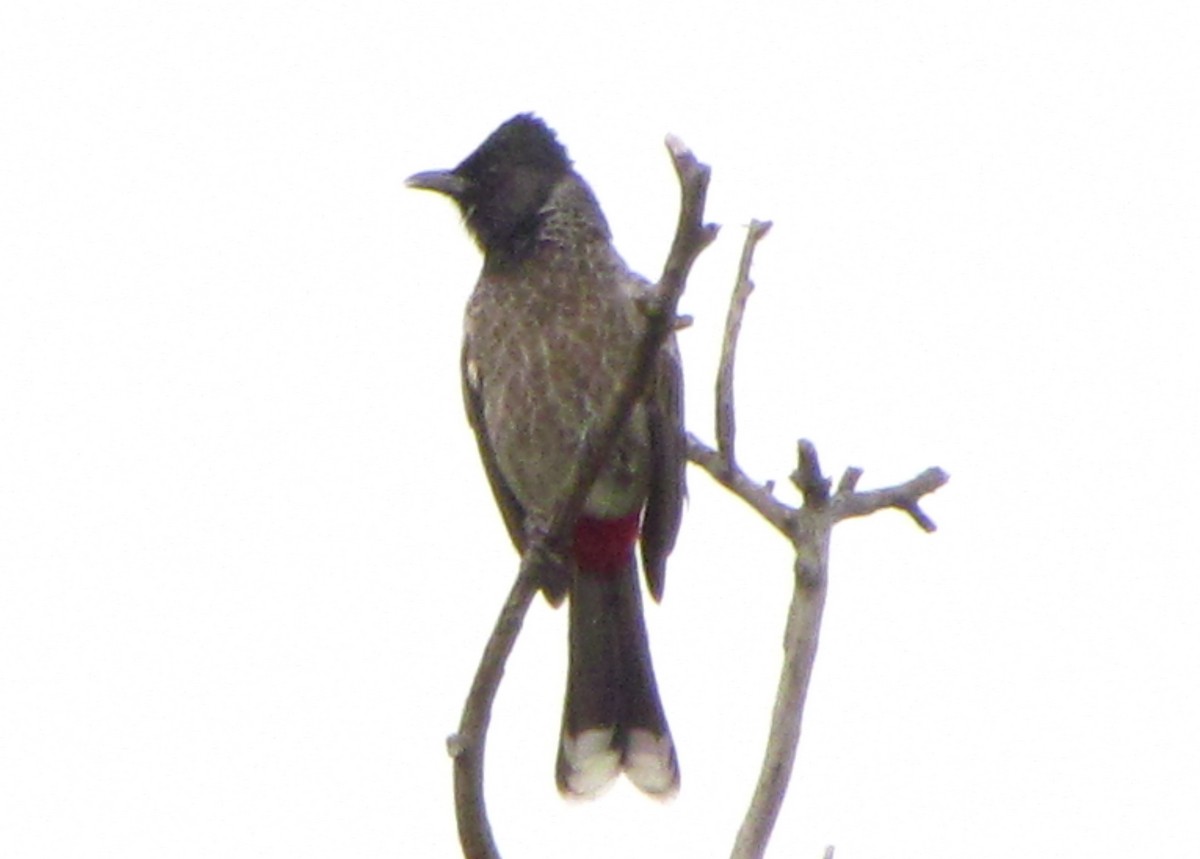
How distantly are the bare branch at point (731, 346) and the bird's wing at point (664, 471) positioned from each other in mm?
1400

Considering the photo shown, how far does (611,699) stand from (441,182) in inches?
59.0

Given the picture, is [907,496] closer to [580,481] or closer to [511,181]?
[580,481]

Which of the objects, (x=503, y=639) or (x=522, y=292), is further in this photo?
(x=522, y=292)

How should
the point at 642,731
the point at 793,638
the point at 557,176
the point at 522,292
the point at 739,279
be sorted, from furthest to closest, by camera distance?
the point at 557,176 → the point at 522,292 → the point at 642,731 → the point at 739,279 → the point at 793,638

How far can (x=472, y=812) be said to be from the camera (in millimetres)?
3037

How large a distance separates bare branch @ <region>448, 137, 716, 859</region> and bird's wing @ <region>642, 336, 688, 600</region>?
1.49 metres

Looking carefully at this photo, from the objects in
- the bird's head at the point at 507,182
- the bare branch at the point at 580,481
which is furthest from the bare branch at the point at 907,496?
the bird's head at the point at 507,182

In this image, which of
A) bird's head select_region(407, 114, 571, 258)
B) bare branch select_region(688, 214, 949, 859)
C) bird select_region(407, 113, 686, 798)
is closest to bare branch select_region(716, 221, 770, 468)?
bare branch select_region(688, 214, 949, 859)

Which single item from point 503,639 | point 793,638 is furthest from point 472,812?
point 793,638

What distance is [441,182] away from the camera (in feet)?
18.2

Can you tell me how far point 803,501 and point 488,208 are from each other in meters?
2.40

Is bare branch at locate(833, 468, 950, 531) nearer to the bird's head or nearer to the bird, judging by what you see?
the bird

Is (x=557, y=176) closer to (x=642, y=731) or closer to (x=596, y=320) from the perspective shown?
(x=596, y=320)

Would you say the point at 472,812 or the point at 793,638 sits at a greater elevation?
the point at 793,638
